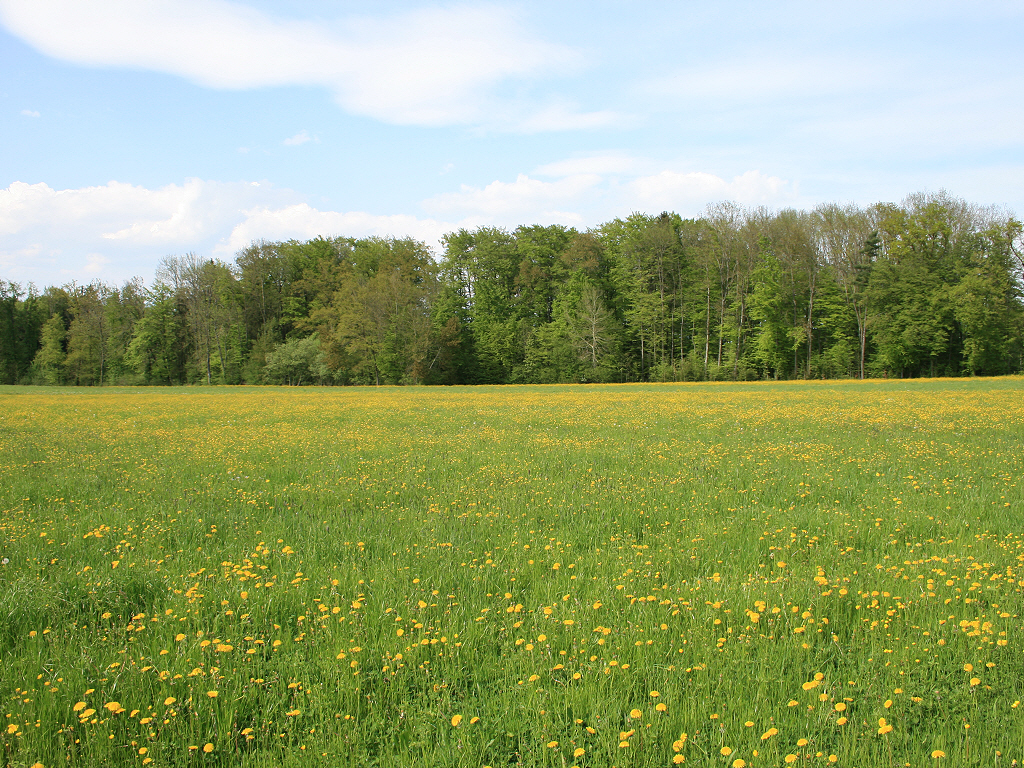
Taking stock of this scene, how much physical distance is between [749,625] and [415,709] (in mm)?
2722

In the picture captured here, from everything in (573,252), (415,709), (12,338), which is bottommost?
(415,709)

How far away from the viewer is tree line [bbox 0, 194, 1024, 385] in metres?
55.3

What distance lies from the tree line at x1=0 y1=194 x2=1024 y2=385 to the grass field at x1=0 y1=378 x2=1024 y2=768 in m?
52.9

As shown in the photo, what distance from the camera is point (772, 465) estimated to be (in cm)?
1087

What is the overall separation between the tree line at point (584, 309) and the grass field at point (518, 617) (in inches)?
2083

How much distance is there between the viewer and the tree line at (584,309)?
55.3 metres

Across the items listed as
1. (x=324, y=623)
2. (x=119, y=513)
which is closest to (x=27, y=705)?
(x=324, y=623)

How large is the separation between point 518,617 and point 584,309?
196ft

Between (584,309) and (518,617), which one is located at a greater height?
(584,309)

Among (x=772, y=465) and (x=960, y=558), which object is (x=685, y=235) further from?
(x=960, y=558)

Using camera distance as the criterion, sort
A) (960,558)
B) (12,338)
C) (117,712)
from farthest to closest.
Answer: (12,338) < (960,558) < (117,712)

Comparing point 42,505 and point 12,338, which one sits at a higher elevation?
point 12,338

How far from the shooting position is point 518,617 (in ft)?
15.7

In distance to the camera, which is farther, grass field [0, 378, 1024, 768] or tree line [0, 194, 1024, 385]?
tree line [0, 194, 1024, 385]
